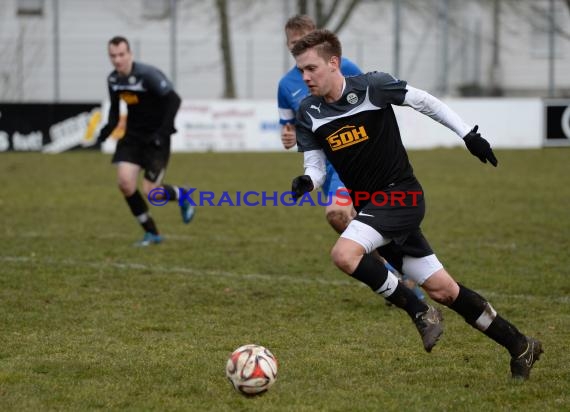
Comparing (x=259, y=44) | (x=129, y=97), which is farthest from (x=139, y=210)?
(x=259, y=44)

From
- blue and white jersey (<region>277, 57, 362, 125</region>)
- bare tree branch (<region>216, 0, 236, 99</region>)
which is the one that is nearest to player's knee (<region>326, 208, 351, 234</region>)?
blue and white jersey (<region>277, 57, 362, 125</region>)

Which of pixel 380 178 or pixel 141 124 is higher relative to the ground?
pixel 380 178

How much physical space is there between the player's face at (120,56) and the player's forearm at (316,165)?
4.75 meters

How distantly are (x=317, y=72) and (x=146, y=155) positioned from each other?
5.00 meters

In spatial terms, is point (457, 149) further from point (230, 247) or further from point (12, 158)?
point (230, 247)

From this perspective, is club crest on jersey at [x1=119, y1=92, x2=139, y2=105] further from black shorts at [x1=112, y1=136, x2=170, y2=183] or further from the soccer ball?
the soccer ball

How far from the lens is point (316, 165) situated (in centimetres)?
534

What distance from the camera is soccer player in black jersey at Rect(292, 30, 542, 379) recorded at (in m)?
5.02

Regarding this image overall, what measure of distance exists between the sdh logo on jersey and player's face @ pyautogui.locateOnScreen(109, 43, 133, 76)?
491 centimetres

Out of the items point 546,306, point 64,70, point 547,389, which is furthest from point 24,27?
point 547,389

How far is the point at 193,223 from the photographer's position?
11617mm

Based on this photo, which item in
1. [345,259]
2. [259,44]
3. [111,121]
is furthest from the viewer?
[259,44]

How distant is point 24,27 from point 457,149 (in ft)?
38.6

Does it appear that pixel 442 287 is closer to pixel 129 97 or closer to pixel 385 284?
pixel 385 284
